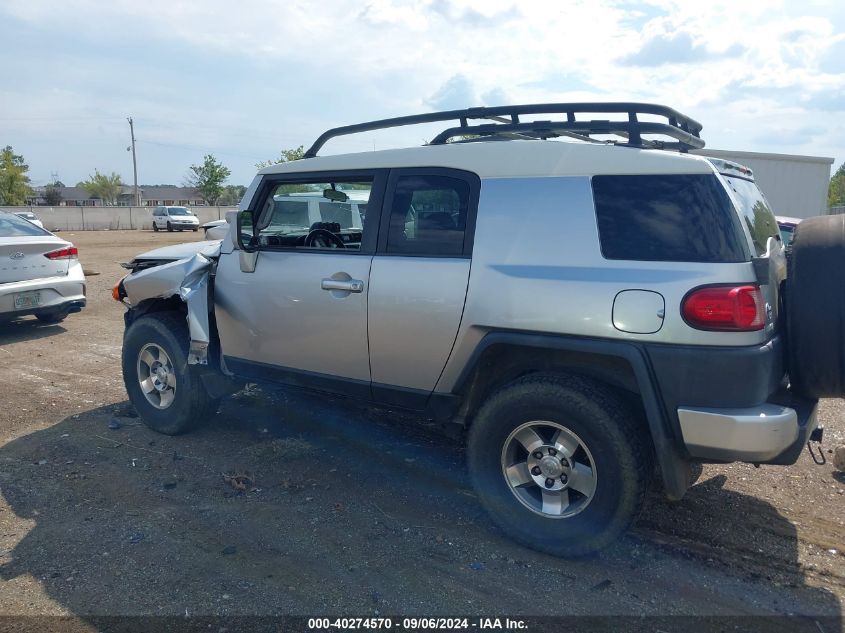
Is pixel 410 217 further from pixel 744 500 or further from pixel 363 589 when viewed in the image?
pixel 744 500

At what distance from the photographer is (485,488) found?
3.71 meters

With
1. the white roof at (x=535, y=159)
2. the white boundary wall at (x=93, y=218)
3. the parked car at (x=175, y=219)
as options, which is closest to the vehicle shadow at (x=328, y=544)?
the white roof at (x=535, y=159)

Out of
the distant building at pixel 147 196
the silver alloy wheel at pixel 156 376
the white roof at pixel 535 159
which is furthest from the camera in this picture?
the distant building at pixel 147 196

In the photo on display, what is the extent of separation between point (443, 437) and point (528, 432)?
1.74m

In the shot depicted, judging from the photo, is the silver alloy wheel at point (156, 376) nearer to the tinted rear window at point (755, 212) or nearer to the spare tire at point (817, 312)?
the tinted rear window at point (755, 212)

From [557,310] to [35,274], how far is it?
24.1ft

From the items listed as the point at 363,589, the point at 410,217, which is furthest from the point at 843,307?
the point at 363,589

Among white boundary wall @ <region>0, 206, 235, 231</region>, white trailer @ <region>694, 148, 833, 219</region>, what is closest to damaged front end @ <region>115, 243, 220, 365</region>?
white trailer @ <region>694, 148, 833, 219</region>

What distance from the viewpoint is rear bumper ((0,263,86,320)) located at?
8039 millimetres

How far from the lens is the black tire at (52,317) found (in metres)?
8.65

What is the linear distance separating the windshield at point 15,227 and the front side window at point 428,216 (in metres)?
6.58

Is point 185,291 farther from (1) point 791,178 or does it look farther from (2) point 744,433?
(1) point 791,178

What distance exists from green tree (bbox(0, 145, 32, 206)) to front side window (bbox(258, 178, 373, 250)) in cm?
7166

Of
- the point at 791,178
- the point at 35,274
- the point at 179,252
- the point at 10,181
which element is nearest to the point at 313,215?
the point at 179,252
